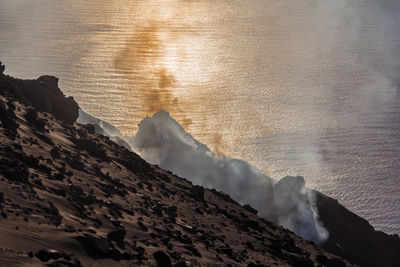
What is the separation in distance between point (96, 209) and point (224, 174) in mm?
30281

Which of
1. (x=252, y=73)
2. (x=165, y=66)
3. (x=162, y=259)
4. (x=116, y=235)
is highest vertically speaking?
Answer: (x=252, y=73)

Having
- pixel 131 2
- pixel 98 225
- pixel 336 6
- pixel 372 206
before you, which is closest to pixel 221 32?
pixel 131 2

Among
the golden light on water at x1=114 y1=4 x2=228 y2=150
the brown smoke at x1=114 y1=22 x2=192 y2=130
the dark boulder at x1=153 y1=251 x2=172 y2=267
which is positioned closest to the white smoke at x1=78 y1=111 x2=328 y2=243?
the golden light on water at x1=114 y1=4 x2=228 y2=150

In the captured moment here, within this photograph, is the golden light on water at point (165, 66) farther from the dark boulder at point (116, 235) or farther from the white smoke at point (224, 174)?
the dark boulder at point (116, 235)

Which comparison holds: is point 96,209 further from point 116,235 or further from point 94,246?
point 94,246

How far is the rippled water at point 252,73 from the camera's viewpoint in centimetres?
6988

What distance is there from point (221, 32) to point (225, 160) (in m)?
56.3

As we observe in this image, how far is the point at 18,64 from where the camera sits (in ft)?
296

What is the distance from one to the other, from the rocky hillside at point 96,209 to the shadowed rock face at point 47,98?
0.07 meters

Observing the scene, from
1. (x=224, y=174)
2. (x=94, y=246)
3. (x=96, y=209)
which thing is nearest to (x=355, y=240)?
(x=224, y=174)

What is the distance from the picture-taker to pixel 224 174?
50344 millimetres

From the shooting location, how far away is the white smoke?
48.0m

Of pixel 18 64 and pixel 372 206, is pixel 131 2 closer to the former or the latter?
A: pixel 18 64

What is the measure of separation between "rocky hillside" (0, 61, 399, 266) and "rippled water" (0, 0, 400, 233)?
34.1m
